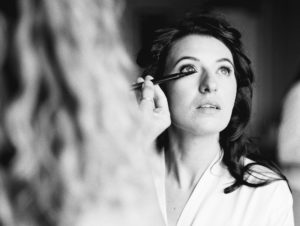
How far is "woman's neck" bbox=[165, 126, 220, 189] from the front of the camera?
1118 millimetres

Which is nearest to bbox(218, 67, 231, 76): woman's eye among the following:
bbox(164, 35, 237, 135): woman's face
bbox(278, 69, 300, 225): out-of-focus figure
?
bbox(164, 35, 237, 135): woman's face

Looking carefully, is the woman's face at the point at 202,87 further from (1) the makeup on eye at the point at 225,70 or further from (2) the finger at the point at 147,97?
(2) the finger at the point at 147,97

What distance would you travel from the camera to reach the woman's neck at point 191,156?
1118 millimetres

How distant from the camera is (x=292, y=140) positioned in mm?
1359

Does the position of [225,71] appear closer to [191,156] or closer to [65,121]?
[191,156]

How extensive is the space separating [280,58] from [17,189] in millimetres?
3785

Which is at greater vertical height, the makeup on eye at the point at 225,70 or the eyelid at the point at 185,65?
the eyelid at the point at 185,65

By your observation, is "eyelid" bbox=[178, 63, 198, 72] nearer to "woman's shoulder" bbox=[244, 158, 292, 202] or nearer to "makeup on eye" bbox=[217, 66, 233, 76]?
"makeup on eye" bbox=[217, 66, 233, 76]

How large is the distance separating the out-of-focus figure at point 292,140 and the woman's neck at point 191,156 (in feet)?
1.05

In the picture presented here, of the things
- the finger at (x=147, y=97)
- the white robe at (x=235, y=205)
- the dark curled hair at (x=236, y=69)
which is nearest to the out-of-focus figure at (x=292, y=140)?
the dark curled hair at (x=236, y=69)

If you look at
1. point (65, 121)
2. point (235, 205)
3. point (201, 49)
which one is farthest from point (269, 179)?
point (65, 121)

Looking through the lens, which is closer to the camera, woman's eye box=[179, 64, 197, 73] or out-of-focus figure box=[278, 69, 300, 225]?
woman's eye box=[179, 64, 197, 73]

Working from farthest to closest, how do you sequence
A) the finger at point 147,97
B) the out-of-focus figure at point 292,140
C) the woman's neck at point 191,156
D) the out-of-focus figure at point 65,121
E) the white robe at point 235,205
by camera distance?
the out-of-focus figure at point 292,140 < the woman's neck at point 191,156 < the white robe at point 235,205 < the finger at point 147,97 < the out-of-focus figure at point 65,121

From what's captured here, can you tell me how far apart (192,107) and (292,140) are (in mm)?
446
